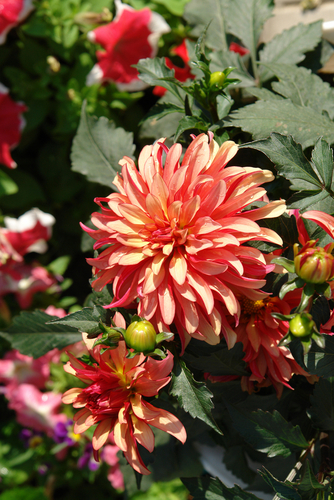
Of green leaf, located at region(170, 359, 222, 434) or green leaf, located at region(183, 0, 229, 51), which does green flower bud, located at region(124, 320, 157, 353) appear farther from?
green leaf, located at region(183, 0, 229, 51)

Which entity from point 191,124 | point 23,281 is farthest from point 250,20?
point 23,281

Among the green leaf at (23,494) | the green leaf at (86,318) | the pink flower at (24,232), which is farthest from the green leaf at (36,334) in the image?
the green leaf at (23,494)

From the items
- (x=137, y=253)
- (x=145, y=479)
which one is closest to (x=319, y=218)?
(x=137, y=253)

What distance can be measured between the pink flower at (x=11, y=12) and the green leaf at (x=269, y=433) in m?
0.80

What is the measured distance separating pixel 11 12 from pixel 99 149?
450mm

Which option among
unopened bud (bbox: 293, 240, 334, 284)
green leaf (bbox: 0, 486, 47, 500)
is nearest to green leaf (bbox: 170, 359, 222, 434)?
unopened bud (bbox: 293, 240, 334, 284)

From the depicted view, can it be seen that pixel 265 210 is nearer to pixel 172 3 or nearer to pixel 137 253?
pixel 137 253

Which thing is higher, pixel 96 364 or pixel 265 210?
pixel 265 210

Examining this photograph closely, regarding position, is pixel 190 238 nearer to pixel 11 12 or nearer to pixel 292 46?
pixel 292 46

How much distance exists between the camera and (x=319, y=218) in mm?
346

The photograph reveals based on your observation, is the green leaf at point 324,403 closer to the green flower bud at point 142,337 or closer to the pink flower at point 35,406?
the green flower bud at point 142,337

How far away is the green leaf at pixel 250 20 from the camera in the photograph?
22.8 inches

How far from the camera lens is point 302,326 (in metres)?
0.31

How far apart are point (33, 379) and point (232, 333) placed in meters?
0.74
